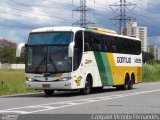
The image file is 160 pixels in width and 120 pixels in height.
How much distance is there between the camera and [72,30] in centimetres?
2383

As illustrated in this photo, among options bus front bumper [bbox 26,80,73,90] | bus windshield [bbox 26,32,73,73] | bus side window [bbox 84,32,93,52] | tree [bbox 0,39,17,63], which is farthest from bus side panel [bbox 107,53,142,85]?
tree [bbox 0,39,17,63]

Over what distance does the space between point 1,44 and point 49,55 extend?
124597 mm

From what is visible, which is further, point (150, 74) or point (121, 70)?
point (150, 74)

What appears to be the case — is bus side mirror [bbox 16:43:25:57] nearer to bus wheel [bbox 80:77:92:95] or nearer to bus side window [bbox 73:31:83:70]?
bus side window [bbox 73:31:83:70]

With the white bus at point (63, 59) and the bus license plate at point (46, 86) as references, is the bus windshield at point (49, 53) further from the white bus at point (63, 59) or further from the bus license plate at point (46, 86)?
the bus license plate at point (46, 86)

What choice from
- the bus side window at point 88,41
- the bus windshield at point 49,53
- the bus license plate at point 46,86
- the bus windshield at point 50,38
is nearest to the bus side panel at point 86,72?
the bus side window at point 88,41

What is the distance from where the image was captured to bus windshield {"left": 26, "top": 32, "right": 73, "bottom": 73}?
23.5 m

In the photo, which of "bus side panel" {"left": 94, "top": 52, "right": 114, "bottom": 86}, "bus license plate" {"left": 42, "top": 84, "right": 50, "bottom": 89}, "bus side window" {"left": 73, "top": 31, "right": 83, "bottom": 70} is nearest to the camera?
"bus license plate" {"left": 42, "top": 84, "right": 50, "bottom": 89}

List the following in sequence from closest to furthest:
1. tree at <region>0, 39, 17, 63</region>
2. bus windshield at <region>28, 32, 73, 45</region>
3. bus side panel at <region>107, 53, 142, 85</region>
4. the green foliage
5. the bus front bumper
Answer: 1. the bus front bumper
2. bus windshield at <region>28, 32, 73, 45</region>
3. bus side panel at <region>107, 53, 142, 85</region>
4. the green foliage
5. tree at <region>0, 39, 17, 63</region>

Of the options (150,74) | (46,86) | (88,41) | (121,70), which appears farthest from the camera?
(150,74)

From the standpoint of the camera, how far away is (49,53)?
23.7 meters

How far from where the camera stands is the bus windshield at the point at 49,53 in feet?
76.9

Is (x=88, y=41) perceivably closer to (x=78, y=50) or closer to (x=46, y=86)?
(x=78, y=50)

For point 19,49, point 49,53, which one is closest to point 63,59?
point 49,53
